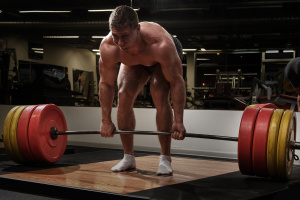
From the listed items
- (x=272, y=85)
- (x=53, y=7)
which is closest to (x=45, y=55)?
(x=53, y=7)

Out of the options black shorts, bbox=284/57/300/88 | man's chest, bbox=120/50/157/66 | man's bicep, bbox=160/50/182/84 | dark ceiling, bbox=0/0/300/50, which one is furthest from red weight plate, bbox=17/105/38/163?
dark ceiling, bbox=0/0/300/50

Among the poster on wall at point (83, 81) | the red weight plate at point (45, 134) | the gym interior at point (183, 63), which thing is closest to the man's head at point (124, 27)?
the red weight plate at point (45, 134)

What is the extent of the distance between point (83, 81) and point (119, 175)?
15.6 ft

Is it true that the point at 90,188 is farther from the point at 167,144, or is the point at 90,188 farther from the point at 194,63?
the point at 194,63

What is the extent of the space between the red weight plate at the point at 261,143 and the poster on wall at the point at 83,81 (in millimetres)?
4758

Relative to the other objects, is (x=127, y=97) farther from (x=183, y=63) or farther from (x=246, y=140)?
(x=183, y=63)

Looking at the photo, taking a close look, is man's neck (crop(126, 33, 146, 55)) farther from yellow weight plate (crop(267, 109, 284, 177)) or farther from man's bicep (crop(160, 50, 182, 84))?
yellow weight plate (crop(267, 109, 284, 177))

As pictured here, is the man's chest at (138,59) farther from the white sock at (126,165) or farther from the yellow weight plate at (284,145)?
the yellow weight plate at (284,145)

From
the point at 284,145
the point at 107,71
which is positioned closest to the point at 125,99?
the point at 107,71

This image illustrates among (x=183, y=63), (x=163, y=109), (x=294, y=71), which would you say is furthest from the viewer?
(x=183, y=63)

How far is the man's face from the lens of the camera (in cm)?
215

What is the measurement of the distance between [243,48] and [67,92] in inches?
142

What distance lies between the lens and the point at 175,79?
2361 millimetres

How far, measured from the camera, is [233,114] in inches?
156
